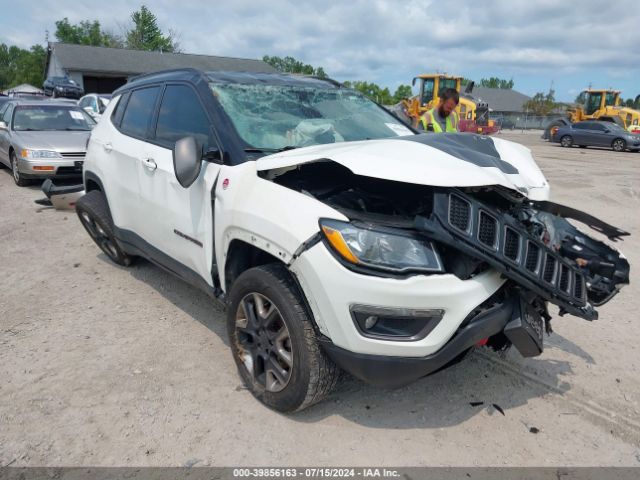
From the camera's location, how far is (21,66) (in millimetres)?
97000

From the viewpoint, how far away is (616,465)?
260cm

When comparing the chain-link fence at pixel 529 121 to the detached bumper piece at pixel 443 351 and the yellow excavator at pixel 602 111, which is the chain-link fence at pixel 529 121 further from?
the detached bumper piece at pixel 443 351

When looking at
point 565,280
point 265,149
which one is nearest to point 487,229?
point 565,280

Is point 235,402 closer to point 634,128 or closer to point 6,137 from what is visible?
point 6,137

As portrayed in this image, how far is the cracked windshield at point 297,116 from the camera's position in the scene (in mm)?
3322

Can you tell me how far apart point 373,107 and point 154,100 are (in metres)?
1.79

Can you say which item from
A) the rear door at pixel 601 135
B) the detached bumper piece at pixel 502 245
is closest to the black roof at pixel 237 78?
the detached bumper piece at pixel 502 245

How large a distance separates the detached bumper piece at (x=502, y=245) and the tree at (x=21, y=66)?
72.3 m

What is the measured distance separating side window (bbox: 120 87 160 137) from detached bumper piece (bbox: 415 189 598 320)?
2.68 meters

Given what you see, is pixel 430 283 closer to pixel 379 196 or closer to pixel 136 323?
pixel 379 196

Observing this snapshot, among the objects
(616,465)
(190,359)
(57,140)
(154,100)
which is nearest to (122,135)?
Answer: (154,100)

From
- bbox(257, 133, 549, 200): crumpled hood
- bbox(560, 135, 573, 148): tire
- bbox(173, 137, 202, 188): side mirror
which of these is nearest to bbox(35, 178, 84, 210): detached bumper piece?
bbox(173, 137, 202, 188): side mirror

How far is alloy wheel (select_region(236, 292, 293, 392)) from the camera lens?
279 centimetres

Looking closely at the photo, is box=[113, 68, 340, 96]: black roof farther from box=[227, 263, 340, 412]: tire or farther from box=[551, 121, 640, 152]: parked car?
box=[551, 121, 640, 152]: parked car
